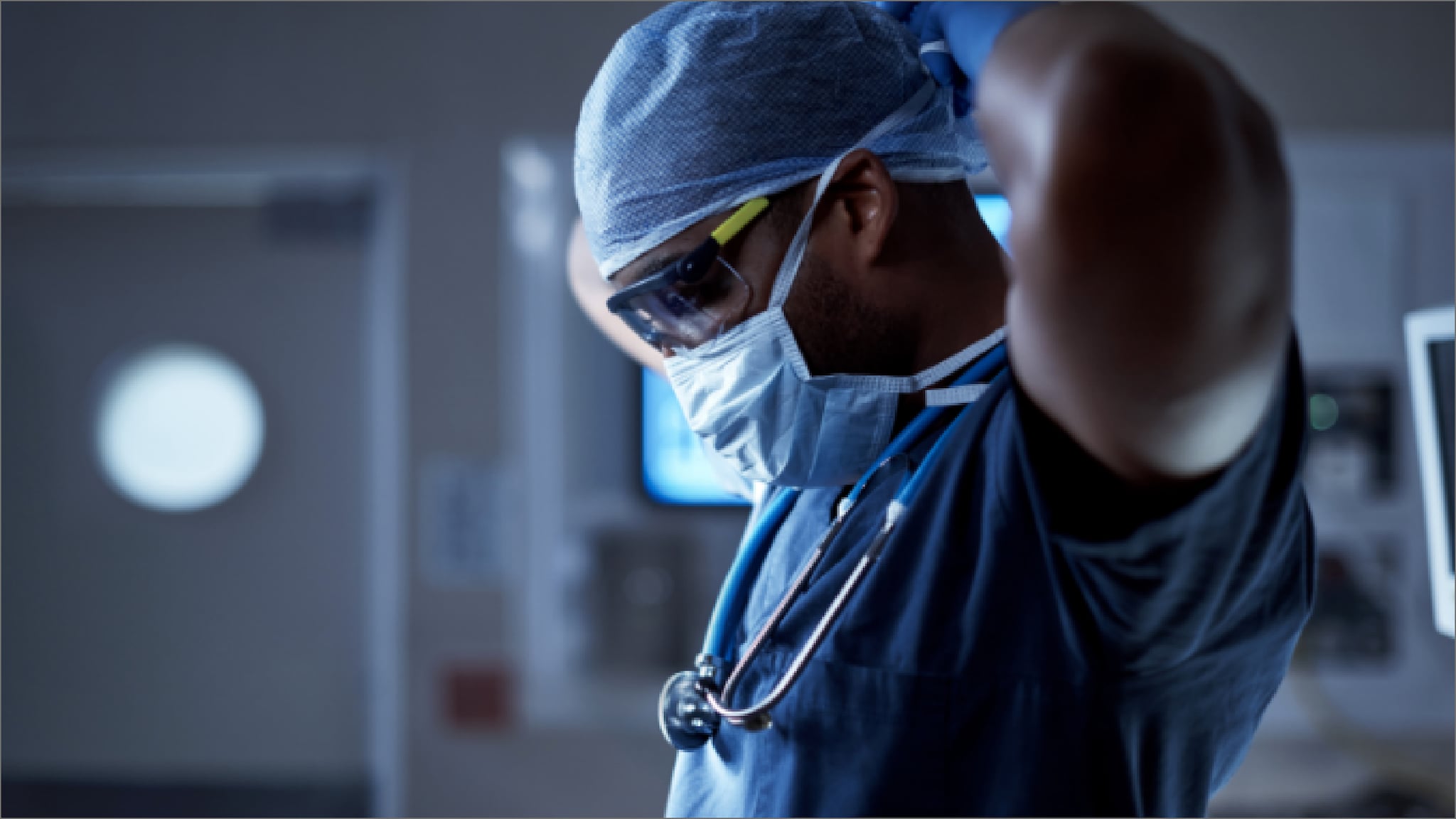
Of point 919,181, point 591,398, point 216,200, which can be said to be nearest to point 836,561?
point 919,181

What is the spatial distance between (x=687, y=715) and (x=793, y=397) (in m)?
0.26

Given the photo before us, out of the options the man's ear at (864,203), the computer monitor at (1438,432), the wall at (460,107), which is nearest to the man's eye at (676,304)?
the man's ear at (864,203)

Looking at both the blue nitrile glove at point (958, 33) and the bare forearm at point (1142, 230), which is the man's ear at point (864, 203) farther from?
the bare forearm at point (1142, 230)

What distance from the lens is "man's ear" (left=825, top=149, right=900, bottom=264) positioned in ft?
2.54

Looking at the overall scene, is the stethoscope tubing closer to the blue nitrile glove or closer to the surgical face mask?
the surgical face mask

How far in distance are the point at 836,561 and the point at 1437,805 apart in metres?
2.08

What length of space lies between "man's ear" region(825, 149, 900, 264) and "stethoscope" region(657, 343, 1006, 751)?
0.12 meters

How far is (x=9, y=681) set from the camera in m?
2.99

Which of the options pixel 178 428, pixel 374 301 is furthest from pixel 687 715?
pixel 178 428

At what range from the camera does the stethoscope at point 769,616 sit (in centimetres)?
73

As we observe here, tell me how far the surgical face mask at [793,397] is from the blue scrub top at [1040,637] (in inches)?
2.0

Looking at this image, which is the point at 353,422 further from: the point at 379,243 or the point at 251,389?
the point at 379,243

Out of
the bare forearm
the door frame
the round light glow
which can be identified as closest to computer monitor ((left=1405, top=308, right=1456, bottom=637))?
the bare forearm

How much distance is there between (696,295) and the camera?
0.85 metres
